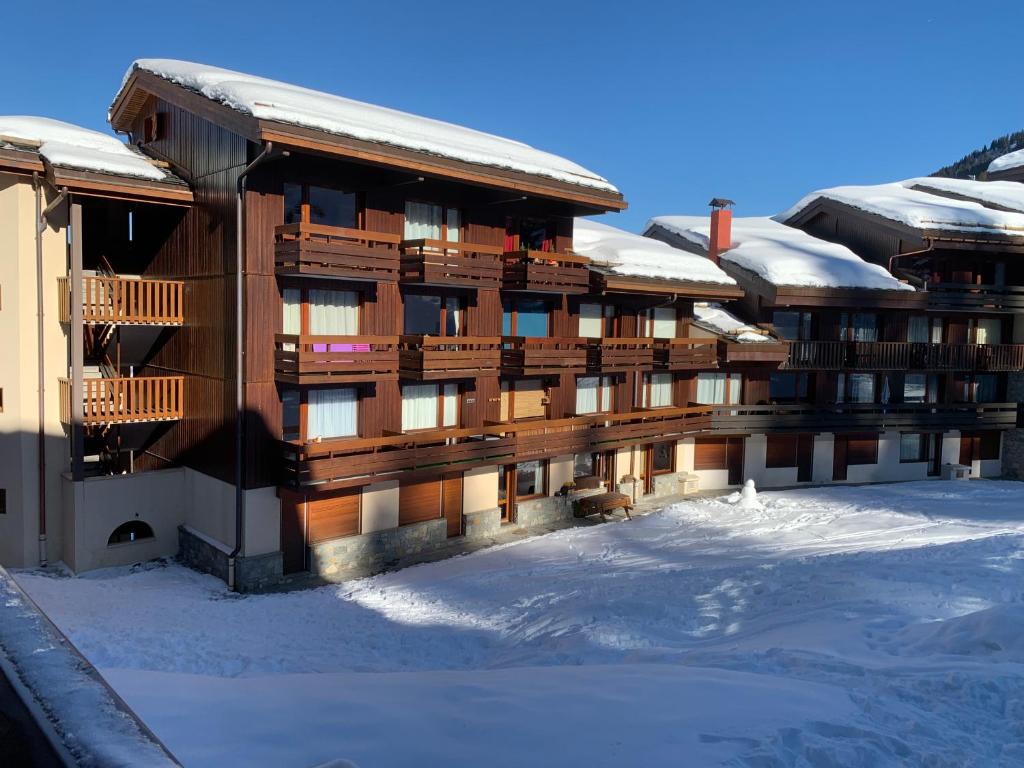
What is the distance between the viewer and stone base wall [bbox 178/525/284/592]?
1750 centimetres

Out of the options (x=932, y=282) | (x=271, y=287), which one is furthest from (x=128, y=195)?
(x=932, y=282)

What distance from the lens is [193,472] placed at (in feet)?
63.8

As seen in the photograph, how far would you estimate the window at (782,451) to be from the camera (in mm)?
30578

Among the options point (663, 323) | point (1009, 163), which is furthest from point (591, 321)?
point (1009, 163)

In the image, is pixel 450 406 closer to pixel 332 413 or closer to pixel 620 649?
pixel 332 413

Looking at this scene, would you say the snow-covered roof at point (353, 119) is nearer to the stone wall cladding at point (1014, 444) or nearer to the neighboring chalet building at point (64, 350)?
the neighboring chalet building at point (64, 350)

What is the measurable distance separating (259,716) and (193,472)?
14.5 meters

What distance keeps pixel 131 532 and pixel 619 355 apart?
50.6ft

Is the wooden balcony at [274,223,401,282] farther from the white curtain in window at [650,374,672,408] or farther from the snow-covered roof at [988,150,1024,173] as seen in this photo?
the snow-covered roof at [988,150,1024,173]

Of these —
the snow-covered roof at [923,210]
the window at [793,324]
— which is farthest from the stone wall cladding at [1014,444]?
the window at [793,324]

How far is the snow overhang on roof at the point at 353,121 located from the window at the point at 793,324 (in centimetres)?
1073

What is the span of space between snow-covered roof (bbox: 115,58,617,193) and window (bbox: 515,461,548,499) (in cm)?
907

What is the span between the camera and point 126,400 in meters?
18.9

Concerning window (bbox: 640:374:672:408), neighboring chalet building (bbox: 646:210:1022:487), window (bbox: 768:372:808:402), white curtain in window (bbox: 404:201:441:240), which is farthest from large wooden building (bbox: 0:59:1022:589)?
window (bbox: 768:372:808:402)
